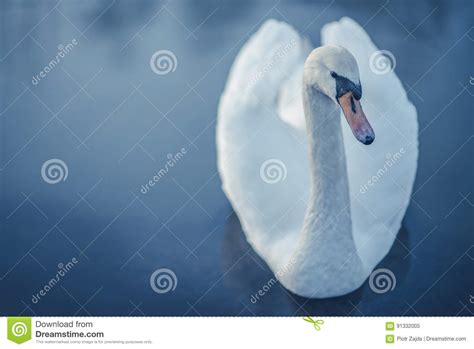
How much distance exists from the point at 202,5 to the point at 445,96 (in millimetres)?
807

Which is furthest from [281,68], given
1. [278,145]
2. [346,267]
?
[346,267]

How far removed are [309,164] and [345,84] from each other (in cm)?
32
